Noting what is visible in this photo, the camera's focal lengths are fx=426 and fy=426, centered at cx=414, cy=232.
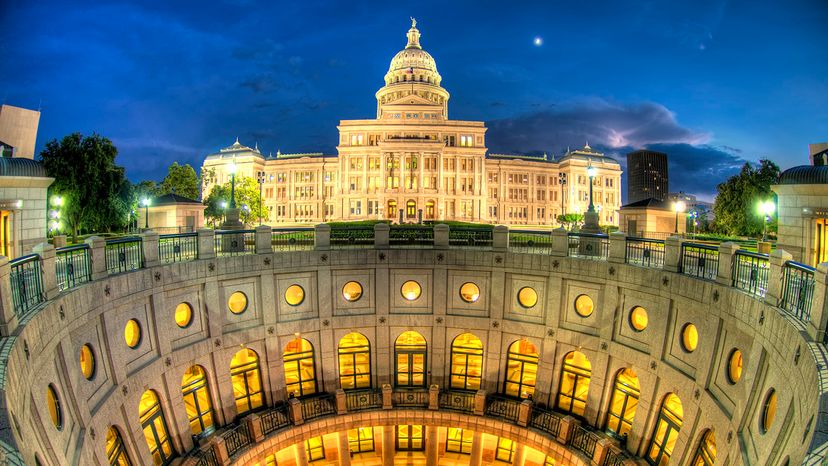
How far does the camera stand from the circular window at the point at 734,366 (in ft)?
39.2

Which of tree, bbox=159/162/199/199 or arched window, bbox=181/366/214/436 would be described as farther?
tree, bbox=159/162/199/199

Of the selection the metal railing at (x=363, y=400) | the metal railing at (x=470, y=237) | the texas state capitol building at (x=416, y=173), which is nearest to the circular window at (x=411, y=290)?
the metal railing at (x=470, y=237)

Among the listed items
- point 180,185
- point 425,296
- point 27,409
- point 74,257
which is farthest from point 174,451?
point 180,185

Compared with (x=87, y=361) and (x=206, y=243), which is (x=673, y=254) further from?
(x=87, y=361)

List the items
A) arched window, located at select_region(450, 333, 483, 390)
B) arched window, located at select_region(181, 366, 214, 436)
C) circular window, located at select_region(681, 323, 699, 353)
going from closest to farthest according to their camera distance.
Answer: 1. circular window, located at select_region(681, 323, 699, 353)
2. arched window, located at select_region(181, 366, 214, 436)
3. arched window, located at select_region(450, 333, 483, 390)

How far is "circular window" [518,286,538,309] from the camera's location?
65.8ft

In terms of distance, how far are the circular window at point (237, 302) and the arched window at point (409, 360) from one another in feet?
24.6

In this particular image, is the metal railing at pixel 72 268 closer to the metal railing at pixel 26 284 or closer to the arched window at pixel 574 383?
the metal railing at pixel 26 284

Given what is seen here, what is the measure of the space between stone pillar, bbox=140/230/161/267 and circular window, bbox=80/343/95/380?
3603 millimetres

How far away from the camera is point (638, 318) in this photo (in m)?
16.8

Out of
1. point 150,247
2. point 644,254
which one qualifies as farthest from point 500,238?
point 150,247

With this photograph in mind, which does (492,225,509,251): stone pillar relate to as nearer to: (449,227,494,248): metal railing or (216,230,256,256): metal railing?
(449,227,494,248): metal railing

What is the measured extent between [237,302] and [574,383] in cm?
1541

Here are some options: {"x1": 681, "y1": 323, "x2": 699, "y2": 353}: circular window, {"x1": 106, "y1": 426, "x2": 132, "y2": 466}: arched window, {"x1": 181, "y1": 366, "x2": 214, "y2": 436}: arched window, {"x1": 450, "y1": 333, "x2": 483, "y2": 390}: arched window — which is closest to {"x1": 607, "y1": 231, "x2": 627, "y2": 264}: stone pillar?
{"x1": 681, "y1": 323, "x2": 699, "y2": 353}: circular window
